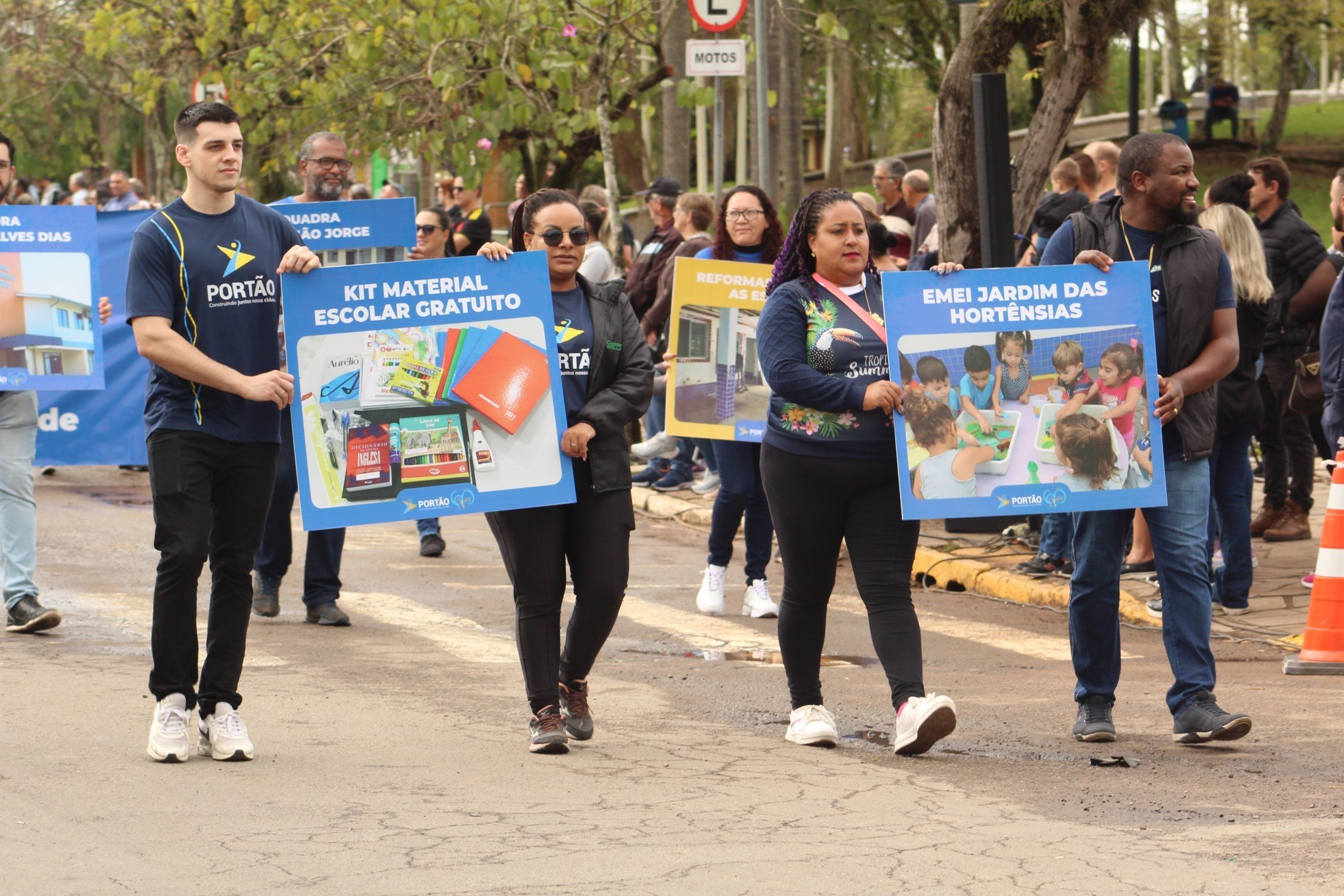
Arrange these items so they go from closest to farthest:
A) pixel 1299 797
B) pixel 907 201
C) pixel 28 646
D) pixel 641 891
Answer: pixel 641 891
pixel 1299 797
pixel 28 646
pixel 907 201

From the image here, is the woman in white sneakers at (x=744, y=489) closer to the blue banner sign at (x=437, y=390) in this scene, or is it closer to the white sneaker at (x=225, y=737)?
the blue banner sign at (x=437, y=390)

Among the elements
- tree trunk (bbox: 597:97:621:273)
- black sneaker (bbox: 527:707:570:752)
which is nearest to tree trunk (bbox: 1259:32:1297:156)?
tree trunk (bbox: 597:97:621:273)

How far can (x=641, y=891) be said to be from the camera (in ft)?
14.9

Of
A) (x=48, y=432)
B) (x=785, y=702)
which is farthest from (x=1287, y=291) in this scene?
(x=48, y=432)

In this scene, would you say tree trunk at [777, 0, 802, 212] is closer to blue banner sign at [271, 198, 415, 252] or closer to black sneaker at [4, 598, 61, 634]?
blue banner sign at [271, 198, 415, 252]

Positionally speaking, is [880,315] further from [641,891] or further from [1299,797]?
[641,891]

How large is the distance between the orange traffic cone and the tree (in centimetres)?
448

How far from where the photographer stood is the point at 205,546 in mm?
6027

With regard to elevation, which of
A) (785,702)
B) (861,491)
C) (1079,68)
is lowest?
Result: (785,702)

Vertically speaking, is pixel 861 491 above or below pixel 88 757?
above

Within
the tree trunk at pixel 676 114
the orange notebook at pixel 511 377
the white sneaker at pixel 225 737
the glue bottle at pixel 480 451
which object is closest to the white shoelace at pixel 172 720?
the white sneaker at pixel 225 737

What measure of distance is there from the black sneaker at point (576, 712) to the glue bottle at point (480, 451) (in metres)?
0.86

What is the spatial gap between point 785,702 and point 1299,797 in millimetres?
2221

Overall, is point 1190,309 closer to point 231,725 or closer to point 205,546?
point 205,546
